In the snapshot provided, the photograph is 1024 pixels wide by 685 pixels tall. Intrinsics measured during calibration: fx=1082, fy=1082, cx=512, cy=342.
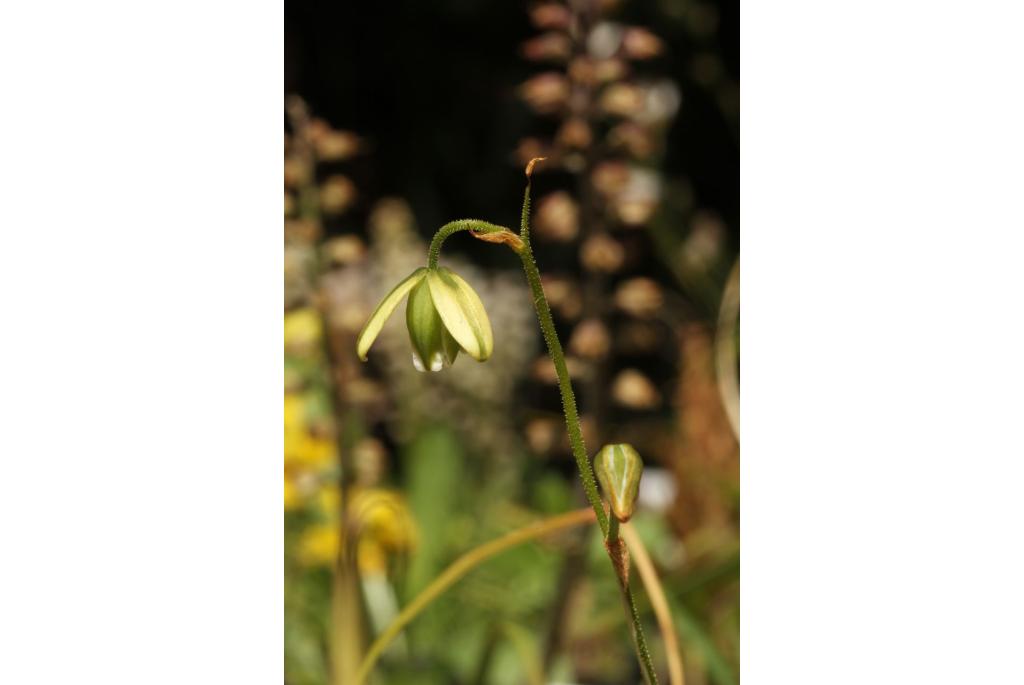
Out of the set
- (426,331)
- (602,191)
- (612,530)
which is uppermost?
(602,191)

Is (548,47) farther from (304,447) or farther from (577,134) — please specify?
(304,447)

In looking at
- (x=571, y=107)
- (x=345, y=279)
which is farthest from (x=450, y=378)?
(x=571, y=107)

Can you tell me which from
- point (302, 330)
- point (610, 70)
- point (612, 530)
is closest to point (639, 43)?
point (610, 70)

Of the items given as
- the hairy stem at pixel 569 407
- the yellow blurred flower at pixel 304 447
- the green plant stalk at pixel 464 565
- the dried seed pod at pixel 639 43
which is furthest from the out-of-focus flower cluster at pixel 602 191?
the hairy stem at pixel 569 407

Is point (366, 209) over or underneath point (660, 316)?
over
